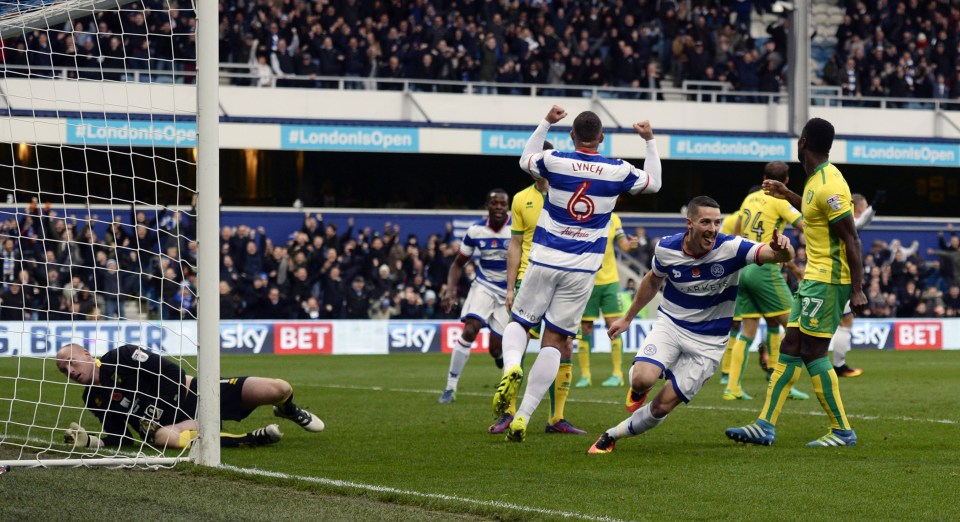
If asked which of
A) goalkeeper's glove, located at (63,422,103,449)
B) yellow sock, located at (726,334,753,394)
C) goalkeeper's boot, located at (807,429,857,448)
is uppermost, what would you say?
goalkeeper's glove, located at (63,422,103,449)

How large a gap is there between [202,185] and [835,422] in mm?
4424

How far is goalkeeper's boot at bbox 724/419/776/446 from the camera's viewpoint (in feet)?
28.2

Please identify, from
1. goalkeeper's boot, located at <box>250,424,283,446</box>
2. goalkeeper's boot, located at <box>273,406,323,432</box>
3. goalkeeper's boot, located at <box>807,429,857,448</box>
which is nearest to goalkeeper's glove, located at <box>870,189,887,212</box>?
goalkeeper's boot, located at <box>807,429,857,448</box>

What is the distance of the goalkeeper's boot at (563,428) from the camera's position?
951 cm

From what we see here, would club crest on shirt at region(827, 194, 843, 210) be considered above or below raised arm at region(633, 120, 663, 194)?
below

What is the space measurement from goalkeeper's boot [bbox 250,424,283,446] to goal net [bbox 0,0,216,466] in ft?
1.82

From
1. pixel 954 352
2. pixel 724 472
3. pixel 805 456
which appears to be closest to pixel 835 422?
pixel 805 456

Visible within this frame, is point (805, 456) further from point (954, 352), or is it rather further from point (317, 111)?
point (317, 111)

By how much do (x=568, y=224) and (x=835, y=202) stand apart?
5.68ft

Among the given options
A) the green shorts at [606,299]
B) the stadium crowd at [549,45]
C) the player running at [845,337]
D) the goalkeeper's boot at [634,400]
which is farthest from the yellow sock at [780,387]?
the stadium crowd at [549,45]

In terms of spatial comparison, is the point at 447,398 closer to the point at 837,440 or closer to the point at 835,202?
the point at 837,440

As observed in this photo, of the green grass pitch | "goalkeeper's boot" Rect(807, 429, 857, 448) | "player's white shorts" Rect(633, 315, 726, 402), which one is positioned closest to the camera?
the green grass pitch

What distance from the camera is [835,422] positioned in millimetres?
8594

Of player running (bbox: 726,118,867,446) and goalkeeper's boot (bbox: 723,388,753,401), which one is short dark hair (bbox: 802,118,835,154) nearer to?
player running (bbox: 726,118,867,446)
